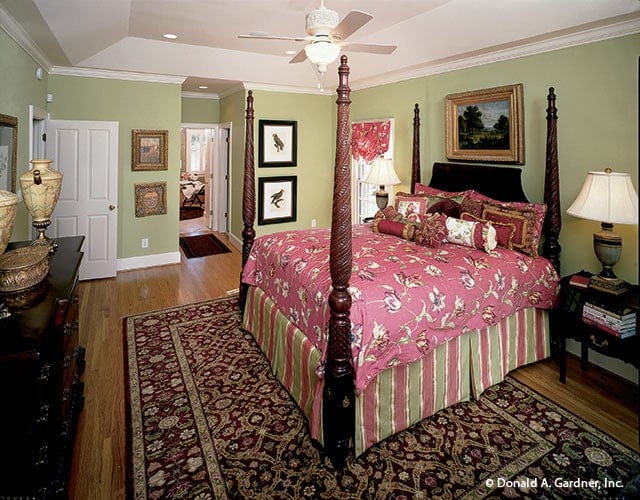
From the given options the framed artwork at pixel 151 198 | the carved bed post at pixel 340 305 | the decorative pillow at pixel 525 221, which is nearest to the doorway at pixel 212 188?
the framed artwork at pixel 151 198

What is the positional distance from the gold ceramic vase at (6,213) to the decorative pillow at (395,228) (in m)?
2.74

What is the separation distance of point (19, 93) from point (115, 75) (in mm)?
1789

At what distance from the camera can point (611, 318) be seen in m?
2.58

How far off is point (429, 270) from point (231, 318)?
2224 millimetres

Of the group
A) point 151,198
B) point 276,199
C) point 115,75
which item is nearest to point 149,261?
point 151,198

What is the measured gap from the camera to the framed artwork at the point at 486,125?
3.62 meters

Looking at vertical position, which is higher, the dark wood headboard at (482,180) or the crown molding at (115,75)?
the crown molding at (115,75)

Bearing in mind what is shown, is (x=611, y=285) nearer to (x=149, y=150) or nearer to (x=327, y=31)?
(x=327, y=31)

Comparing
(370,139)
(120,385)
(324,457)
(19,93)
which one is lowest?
(324,457)

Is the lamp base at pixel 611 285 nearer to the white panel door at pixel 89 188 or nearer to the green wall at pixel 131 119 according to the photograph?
the green wall at pixel 131 119

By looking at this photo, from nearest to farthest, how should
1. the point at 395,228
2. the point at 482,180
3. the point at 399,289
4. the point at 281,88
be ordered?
the point at 399,289, the point at 395,228, the point at 482,180, the point at 281,88

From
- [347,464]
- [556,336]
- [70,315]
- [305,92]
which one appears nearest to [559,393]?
[556,336]

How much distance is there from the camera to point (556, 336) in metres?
3.25

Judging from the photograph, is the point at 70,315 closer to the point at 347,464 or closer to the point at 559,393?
the point at 347,464
